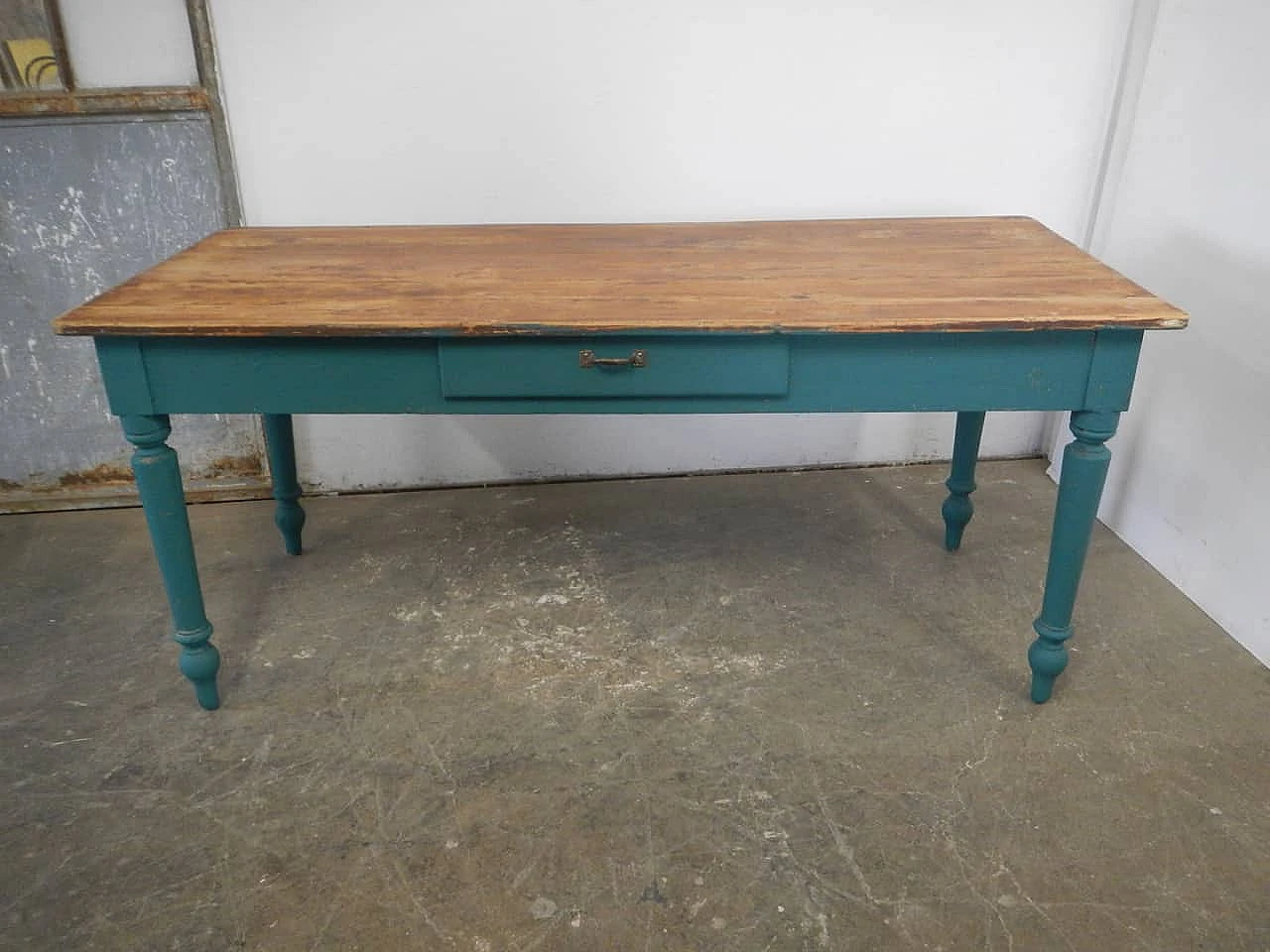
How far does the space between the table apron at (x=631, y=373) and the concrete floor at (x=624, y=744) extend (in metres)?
0.70

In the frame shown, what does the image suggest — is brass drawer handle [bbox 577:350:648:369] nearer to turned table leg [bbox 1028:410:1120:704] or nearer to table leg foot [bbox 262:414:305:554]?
turned table leg [bbox 1028:410:1120:704]

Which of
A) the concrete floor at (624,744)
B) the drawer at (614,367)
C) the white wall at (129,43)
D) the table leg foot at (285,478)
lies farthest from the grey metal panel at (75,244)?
→ the drawer at (614,367)

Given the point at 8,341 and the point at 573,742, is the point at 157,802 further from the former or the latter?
the point at 8,341

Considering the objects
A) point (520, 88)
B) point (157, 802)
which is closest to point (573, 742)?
point (157, 802)

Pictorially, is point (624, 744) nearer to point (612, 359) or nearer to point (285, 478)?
point (612, 359)

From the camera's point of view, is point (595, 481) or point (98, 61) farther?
point (595, 481)

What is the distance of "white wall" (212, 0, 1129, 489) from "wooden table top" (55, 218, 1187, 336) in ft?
1.43

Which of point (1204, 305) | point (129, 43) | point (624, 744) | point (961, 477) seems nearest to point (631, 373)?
point (624, 744)

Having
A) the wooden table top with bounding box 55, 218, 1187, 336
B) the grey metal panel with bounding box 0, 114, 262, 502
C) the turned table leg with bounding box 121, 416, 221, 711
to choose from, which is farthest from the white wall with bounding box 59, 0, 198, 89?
the turned table leg with bounding box 121, 416, 221, 711

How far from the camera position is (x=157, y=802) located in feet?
6.53

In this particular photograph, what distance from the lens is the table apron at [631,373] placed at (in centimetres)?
187

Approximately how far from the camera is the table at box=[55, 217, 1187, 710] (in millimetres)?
1830

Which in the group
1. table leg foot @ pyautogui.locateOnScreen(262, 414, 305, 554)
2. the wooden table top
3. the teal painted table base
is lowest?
table leg foot @ pyautogui.locateOnScreen(262, 414, 305, 554)

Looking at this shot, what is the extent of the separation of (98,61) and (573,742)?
215 centimetres
